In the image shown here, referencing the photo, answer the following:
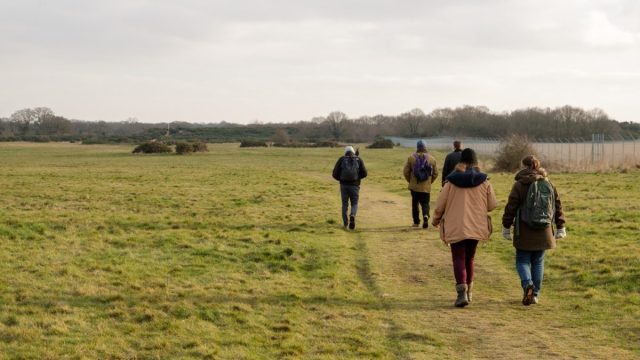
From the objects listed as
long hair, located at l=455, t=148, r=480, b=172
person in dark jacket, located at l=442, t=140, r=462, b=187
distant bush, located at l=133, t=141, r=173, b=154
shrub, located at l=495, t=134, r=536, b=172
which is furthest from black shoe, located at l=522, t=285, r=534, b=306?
distant bush, located at l=133, t=141, r=173, b=154

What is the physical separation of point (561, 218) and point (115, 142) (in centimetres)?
9200

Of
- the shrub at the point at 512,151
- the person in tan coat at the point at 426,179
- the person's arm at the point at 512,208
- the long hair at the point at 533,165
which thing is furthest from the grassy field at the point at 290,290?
the shrub at the point at 512,151

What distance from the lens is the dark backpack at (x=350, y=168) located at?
13562 mm

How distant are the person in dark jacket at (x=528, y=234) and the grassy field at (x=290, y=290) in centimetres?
32

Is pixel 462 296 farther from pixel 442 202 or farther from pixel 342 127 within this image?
pixel 342 127

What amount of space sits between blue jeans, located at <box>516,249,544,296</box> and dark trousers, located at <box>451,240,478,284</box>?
0.60m

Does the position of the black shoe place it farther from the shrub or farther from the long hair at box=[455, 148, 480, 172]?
the shrub

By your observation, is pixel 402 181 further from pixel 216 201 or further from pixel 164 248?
pixel 164 248

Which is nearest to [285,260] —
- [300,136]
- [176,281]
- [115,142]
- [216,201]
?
[176,281]

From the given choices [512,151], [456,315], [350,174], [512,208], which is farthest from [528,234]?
[512,151]

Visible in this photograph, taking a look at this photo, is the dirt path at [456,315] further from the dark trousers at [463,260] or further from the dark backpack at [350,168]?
the dark backpack at [350,168]

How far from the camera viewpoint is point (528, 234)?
7586 mm

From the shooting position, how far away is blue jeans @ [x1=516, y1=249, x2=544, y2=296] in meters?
7.69

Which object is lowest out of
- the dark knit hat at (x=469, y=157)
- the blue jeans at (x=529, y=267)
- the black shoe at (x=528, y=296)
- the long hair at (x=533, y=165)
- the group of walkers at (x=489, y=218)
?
the black shoe at (x=528, y=296)
